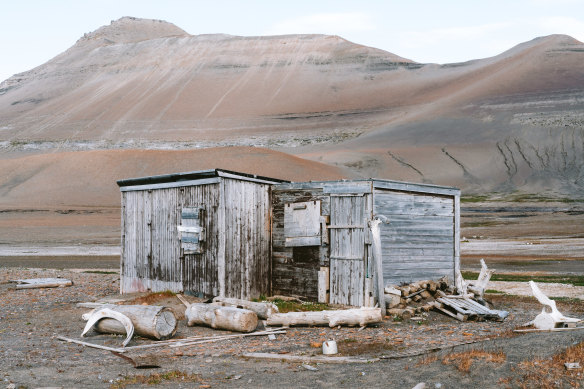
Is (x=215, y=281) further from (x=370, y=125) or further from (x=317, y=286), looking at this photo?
A: (x=370, y=125)

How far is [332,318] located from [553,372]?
557cm

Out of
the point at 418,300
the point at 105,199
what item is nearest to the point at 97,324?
the point at 418,300

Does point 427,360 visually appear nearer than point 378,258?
Yes

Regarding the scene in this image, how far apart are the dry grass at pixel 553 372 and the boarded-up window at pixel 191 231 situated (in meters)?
9.03

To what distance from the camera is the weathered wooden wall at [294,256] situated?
15.5 m

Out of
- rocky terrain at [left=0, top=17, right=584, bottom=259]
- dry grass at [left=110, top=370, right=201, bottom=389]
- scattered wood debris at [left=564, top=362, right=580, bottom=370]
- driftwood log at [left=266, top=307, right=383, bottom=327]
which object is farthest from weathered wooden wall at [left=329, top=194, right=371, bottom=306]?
rocky terrain at [left=0, top=17, right=584, bottom=259]

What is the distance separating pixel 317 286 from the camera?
50.4ft

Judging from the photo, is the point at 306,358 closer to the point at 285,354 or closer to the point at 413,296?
the point at 285,354

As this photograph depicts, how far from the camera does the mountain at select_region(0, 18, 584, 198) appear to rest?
283ft

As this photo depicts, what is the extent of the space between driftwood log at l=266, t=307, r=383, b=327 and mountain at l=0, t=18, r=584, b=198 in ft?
207

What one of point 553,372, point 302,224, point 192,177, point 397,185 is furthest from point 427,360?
point 192,177

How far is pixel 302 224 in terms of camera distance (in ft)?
51.9

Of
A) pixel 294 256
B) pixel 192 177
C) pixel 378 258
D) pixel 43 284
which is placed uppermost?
pixel 192 177

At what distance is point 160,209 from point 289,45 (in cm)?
14955
